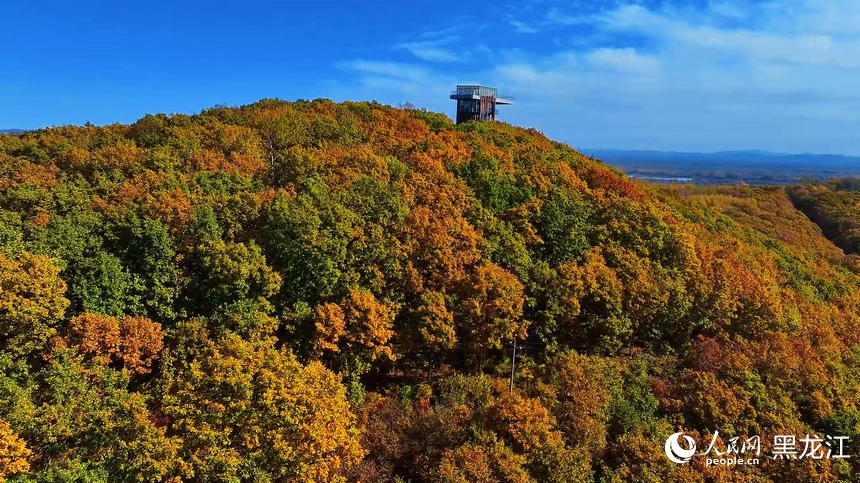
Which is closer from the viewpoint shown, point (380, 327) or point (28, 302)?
point (28, 302)

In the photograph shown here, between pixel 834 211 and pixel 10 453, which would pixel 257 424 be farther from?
pixel 834 211

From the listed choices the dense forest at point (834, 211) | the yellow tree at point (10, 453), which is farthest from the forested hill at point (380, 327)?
the dense forest at point (834, 211)

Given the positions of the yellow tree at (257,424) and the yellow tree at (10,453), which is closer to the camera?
the yellow tree at (10,453)

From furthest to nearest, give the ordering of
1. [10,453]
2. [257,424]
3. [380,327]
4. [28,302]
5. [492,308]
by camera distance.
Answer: [492,308] → [380,327] → [28,302] → [257,424] → [10,453]

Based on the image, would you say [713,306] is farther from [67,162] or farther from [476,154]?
[67,162]

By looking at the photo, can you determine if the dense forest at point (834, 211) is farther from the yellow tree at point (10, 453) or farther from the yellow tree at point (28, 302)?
the yellow tree at point (10, 453)

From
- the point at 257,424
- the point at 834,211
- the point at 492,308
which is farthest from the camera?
the point at 834,211

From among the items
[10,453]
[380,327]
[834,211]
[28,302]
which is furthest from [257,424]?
[834,211]

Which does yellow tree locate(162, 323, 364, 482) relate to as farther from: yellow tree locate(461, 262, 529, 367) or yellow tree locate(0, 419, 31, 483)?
yellow tree locate(461, 262, 529, 367)

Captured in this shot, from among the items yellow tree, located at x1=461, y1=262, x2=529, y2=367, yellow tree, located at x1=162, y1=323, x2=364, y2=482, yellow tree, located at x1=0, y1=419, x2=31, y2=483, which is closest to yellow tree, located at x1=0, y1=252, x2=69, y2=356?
yellow tree, located at x1=0, y1=419, x2=31, y2=483
